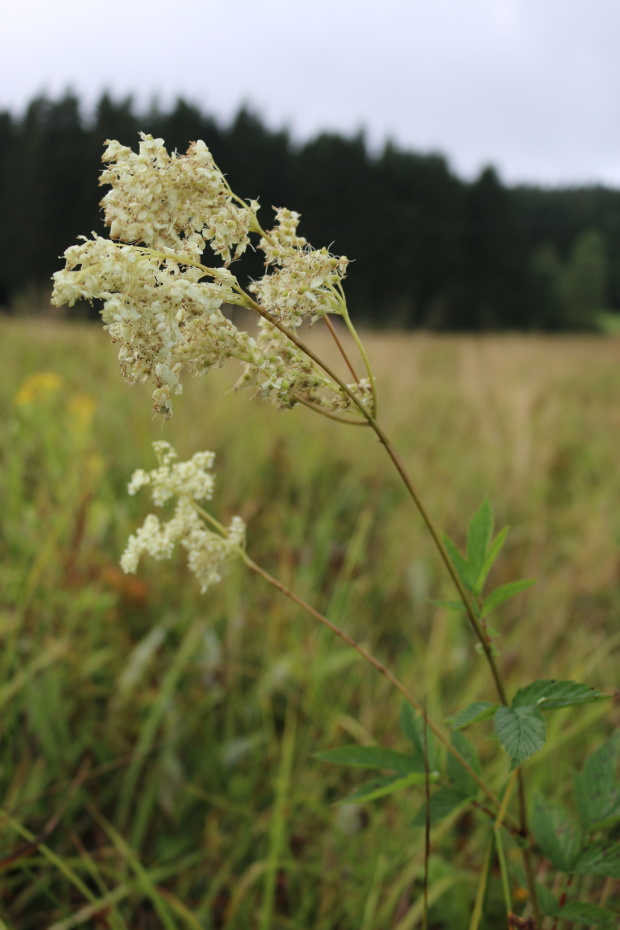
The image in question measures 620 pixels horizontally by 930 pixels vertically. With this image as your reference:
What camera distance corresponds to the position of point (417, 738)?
97 centimetres

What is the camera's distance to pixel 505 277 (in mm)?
28297

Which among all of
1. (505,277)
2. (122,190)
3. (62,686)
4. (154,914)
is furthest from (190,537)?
(505,277)

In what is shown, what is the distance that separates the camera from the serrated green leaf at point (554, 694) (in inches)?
27.2

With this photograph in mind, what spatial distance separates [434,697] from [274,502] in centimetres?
141

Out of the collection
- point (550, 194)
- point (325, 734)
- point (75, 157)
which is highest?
point (550, 194)

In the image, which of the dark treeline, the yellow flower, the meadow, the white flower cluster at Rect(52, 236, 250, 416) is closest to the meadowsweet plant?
the white flower cluster at Rect(52, 236, 250, 416)

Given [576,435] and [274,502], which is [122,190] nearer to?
[274,502]

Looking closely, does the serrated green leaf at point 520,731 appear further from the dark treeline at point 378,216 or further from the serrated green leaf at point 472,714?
the dark treeline at point 378,216

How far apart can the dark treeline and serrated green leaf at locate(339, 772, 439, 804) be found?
10.4m

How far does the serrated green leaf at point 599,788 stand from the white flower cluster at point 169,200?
0.91 meters

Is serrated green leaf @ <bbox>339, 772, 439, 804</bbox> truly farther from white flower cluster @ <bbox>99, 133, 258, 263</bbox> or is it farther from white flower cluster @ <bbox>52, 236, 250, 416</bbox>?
white flower cluster @ <bbox>99, 133, 258, 263</bbox>

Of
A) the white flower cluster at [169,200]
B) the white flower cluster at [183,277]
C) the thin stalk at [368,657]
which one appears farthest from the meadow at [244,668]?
the white flower cluster at [169,200]

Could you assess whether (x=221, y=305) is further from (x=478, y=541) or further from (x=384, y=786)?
(x=384, y=786)

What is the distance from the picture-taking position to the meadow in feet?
4.78
